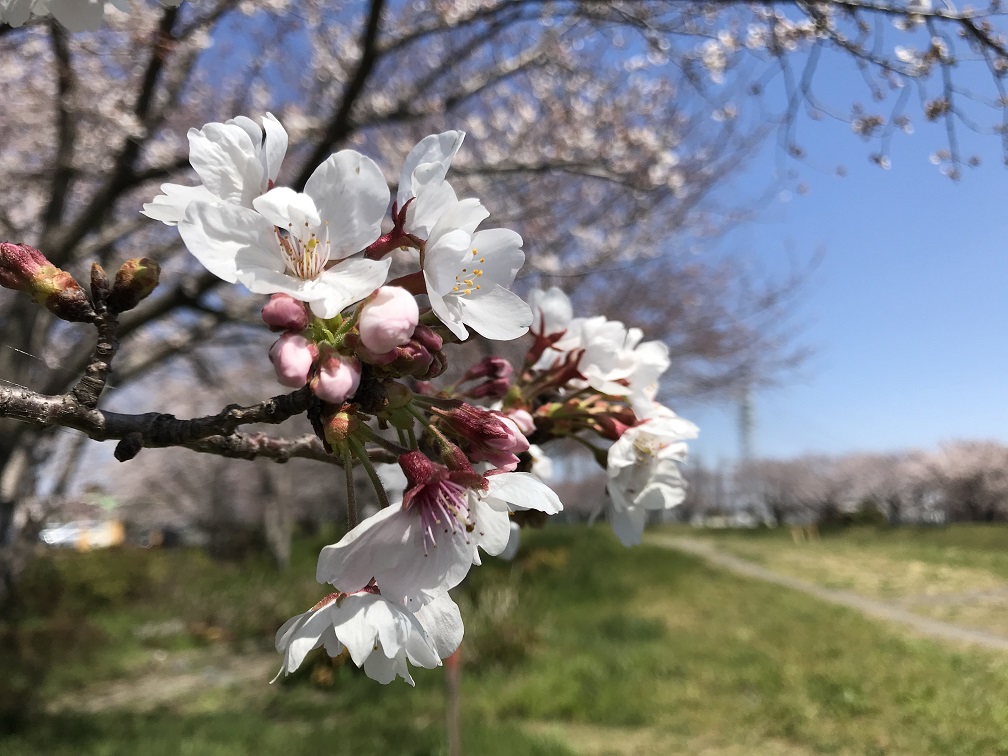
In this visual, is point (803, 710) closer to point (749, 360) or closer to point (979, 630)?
point (979, 630)

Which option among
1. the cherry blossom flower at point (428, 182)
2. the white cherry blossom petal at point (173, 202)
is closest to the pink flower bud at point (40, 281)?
the white cherry blossom petal at point (173, 202)

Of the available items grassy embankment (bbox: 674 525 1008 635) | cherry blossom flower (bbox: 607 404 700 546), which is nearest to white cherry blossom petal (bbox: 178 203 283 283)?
cherry blossom flower (bbox: 607 404 700 546)

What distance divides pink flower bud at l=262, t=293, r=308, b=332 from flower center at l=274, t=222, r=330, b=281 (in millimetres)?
32

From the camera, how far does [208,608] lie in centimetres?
784

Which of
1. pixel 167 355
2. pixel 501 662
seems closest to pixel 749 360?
pixel 501 662

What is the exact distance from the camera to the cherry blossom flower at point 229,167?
0.53 metres

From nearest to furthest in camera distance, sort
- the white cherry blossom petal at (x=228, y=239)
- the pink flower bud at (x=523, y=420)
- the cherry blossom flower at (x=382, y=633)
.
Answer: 1. the white cherry blossom petal at (x=228, y=239)
2. the cherry blossom flower at (x=382, y=633)
3. the pink flower bud at (x=523, y=420)

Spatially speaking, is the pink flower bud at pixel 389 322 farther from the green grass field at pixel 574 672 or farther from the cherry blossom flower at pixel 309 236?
the green grass field at pixel 574 672

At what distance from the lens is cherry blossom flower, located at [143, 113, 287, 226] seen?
1.75 feet

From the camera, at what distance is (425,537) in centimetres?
56

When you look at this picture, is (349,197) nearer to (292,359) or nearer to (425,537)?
(292,359)

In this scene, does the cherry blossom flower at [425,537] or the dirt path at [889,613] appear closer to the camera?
the cherry blossom flower at [425,537]

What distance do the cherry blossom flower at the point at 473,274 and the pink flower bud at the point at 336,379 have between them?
0.08 metres

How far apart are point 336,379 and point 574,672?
4.41 metres
